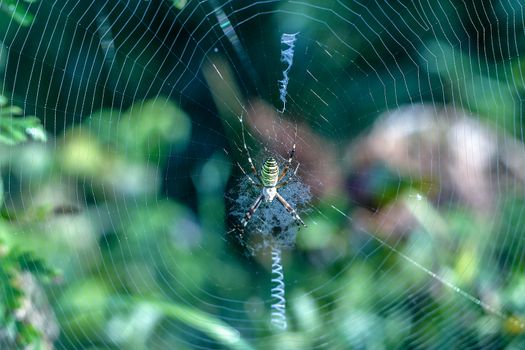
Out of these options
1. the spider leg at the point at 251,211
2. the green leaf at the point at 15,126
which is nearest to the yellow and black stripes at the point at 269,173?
the spider leg at the point at 251,211

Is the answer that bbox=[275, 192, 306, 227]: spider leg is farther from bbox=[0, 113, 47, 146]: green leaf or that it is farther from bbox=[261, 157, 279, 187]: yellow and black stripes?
bbox=[0, 113, 47, 146]: green leaf

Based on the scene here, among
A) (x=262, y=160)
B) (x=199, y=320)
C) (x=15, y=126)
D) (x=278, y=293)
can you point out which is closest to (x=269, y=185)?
(x=262, y=160)

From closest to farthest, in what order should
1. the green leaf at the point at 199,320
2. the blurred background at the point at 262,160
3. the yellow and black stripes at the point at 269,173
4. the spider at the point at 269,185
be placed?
1. the green leaf at the point at 199,320
2. the blurred background at the point at 262,160
3. the yellow and black stripes at the point at 269,173
4. the spider at the point at 269,185

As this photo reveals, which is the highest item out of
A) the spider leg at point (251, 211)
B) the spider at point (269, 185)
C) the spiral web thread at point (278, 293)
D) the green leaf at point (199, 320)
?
the spider at point (269, 185)

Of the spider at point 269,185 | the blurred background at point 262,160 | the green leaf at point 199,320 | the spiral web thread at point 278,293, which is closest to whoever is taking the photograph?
the green leaf at point 199,320

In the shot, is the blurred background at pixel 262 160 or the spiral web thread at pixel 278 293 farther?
the spiral web thread at pixel 278 293

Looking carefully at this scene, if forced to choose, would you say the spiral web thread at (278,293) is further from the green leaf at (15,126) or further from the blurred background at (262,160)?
the green leaf at (15,126)

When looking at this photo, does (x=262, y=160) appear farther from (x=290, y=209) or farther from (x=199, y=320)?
(x=199, y=320)

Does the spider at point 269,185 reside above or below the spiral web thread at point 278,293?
→ above
